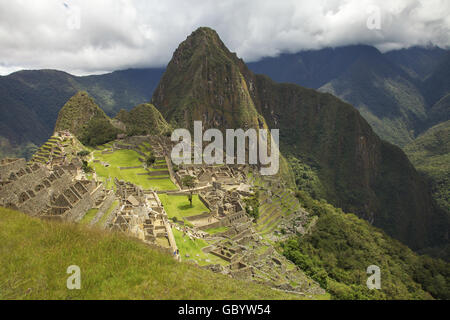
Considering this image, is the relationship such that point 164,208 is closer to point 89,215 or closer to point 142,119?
point 89,215

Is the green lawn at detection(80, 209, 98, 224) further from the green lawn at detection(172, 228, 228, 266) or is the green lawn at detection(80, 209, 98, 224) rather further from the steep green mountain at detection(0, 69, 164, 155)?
the steep green mountain at detection(0, 69, 164, 155)

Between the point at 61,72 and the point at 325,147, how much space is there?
178m

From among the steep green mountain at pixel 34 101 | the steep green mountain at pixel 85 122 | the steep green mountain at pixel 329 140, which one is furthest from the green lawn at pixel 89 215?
the steep green mountain at pixel 329 140

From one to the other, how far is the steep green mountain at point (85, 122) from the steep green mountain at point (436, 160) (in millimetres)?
159792

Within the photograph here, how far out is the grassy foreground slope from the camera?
8.43 m

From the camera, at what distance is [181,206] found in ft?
112

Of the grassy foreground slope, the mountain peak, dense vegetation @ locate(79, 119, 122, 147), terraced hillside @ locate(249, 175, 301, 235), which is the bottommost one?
terraced hillside @ locate(249, 175, 301, 235)

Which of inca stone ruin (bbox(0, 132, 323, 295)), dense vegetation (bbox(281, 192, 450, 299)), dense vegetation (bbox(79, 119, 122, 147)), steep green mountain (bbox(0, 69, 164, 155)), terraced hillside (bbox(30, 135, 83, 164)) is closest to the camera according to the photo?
inca stone ruin (bbox(0, 132, 323, 295))

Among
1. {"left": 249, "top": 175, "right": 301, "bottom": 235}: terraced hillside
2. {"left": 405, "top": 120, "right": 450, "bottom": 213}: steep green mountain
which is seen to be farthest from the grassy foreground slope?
{"left": 405, "top": 120, "right": 450, "bottom": 213}: steep green mountain

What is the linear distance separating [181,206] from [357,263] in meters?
32.3

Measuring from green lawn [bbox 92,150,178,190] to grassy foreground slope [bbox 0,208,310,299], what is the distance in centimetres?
2175

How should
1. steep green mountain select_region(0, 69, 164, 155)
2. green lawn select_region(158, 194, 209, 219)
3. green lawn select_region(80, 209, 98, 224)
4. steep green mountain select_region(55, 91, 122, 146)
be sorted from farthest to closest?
1. steep green mountain select_region(0, 69, 164, 155)
2. steep green mountain select_region(55, 91, 122, 146)
3. green lawn select_region(158, 194, 209, 219)
4. green lawn select_region(80, 209, 98, 224)

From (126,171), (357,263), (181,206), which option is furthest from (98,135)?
(357,263)

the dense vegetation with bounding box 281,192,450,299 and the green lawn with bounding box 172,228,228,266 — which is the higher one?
the green lawn with bounding box 172,228,228,266
